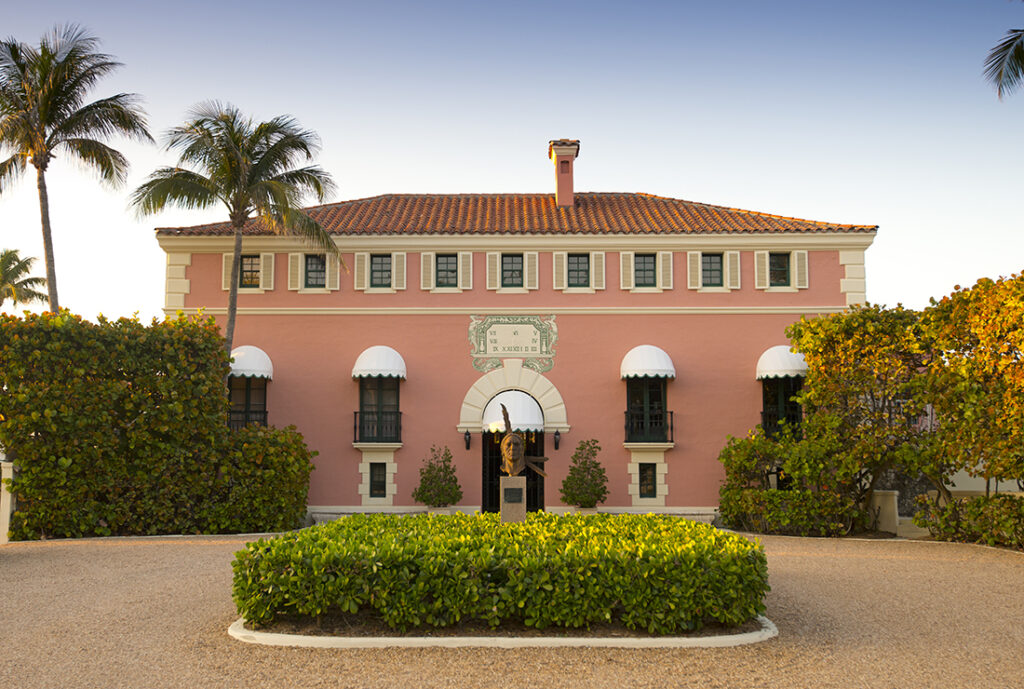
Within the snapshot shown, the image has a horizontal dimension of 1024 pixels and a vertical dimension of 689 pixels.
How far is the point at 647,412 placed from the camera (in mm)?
22234

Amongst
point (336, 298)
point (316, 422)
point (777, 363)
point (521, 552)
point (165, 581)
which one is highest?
point (336, 298)

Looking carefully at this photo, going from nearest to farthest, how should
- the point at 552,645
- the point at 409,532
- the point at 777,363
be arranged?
the point at 552,645 → the point at 409,532 → the point at 777,363

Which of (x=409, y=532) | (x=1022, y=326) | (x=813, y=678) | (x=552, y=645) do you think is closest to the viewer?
(x=813, y=678)

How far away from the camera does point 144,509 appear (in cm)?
1788

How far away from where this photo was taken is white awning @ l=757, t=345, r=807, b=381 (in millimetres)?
21359

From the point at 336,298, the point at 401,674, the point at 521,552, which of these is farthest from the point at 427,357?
the point at 401,674

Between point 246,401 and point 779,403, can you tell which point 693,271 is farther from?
point 246,401

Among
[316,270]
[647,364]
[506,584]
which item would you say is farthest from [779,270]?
[506,584]

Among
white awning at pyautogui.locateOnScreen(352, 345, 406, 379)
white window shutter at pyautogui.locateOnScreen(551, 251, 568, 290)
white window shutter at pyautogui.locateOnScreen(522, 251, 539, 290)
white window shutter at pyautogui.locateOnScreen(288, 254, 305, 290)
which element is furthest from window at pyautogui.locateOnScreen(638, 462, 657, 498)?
white window shutter at pyautogui.locateOnScreen(288, 254, 305, 290)

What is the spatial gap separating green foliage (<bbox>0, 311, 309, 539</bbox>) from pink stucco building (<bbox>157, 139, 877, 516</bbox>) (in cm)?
317

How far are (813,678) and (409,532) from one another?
5033 millimetres

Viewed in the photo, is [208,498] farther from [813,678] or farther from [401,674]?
[813,678]

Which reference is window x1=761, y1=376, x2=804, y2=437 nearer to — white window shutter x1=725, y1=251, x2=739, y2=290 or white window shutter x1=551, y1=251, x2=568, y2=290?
white window shutter x1=725, y1=251, x2=739, y2=290

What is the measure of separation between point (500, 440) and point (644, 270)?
6103 mm
